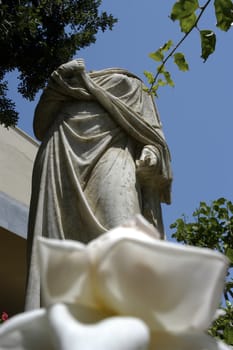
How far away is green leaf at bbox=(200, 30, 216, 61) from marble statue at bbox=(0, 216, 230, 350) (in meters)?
1.44

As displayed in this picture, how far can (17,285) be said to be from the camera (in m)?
8.50

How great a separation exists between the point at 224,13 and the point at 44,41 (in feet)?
14.5

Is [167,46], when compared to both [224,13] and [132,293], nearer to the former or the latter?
[224,13]

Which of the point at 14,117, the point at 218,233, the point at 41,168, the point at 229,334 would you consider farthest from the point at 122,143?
the point at 218,233

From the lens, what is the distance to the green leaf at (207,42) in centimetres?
182

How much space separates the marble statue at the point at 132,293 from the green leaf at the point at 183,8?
1.38 metres

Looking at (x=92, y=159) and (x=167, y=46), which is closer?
(x=167, y=46)

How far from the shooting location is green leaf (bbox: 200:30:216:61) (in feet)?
5.96

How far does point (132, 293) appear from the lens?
1.44 ft

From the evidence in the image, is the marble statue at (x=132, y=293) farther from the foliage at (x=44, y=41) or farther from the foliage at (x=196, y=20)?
the foliage at (x=44, y=41)

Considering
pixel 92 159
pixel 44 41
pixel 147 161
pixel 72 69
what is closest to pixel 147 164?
pixel 147 161

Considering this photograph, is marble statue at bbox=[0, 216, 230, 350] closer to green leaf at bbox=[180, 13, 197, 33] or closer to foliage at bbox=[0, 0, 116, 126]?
green leaf at bbox=[180, 13, 197, 33]

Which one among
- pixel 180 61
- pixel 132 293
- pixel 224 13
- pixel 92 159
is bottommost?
pixel 132 293

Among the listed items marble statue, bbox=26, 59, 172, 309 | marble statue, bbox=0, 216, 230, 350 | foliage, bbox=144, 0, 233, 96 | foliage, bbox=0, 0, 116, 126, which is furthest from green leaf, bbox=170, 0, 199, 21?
foliage, bbox=0, 0, 116, 126
